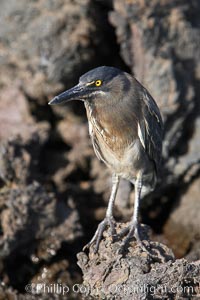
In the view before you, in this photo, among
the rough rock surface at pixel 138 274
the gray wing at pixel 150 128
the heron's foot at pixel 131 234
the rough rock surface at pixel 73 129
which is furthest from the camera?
the rough rock surface at pixel 73 129

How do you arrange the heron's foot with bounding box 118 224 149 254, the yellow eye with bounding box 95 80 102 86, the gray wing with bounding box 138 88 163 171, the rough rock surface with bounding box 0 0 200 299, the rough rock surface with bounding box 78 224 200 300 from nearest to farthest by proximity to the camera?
the rough rock surface with bounding box 78 224 200 300 → the heron's foot with bounding box 118 224 149 254 → the yellow eye with bounding box 95 80 102 86 → the gray wing with bounding box 138 88 163 171 → the rough rock surface with bounding box 0 0 200 299

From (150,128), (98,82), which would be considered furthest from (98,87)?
(150,128)

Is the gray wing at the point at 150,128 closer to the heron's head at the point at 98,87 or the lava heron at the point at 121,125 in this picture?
the lava heron at the point at 121,125

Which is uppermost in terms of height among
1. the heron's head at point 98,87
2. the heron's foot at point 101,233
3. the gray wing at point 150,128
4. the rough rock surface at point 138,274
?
the heron's head at point 98,87

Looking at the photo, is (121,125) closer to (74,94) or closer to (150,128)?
(150,128)

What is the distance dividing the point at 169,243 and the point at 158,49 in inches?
89.1

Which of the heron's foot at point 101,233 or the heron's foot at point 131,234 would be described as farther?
the heron's foot at point 101,233

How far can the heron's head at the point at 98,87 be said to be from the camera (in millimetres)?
5262

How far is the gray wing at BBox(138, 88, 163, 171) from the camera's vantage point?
5.82m

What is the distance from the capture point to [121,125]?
572 cm

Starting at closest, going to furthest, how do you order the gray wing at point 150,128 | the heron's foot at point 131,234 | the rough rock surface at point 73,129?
1. the heron's foot at point 131,234
2. the gray wing at point 150,128
3. the rough rock surface at point 73,129

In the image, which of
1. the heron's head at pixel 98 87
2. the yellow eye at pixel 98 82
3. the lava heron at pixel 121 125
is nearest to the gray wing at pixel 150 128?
the lava heron at pixel 121 125

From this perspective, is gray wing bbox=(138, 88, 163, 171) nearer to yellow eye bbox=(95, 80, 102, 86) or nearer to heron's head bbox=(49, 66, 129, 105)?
heron's head bbox=(49, 66, 129, 105)

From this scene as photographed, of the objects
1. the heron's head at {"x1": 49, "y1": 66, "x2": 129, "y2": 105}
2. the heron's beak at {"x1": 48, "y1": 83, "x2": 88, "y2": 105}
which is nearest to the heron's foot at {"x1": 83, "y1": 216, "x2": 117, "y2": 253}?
the heron's head at {"x1": 49, "y1": 66, "x2": 129, "y2": 105}
